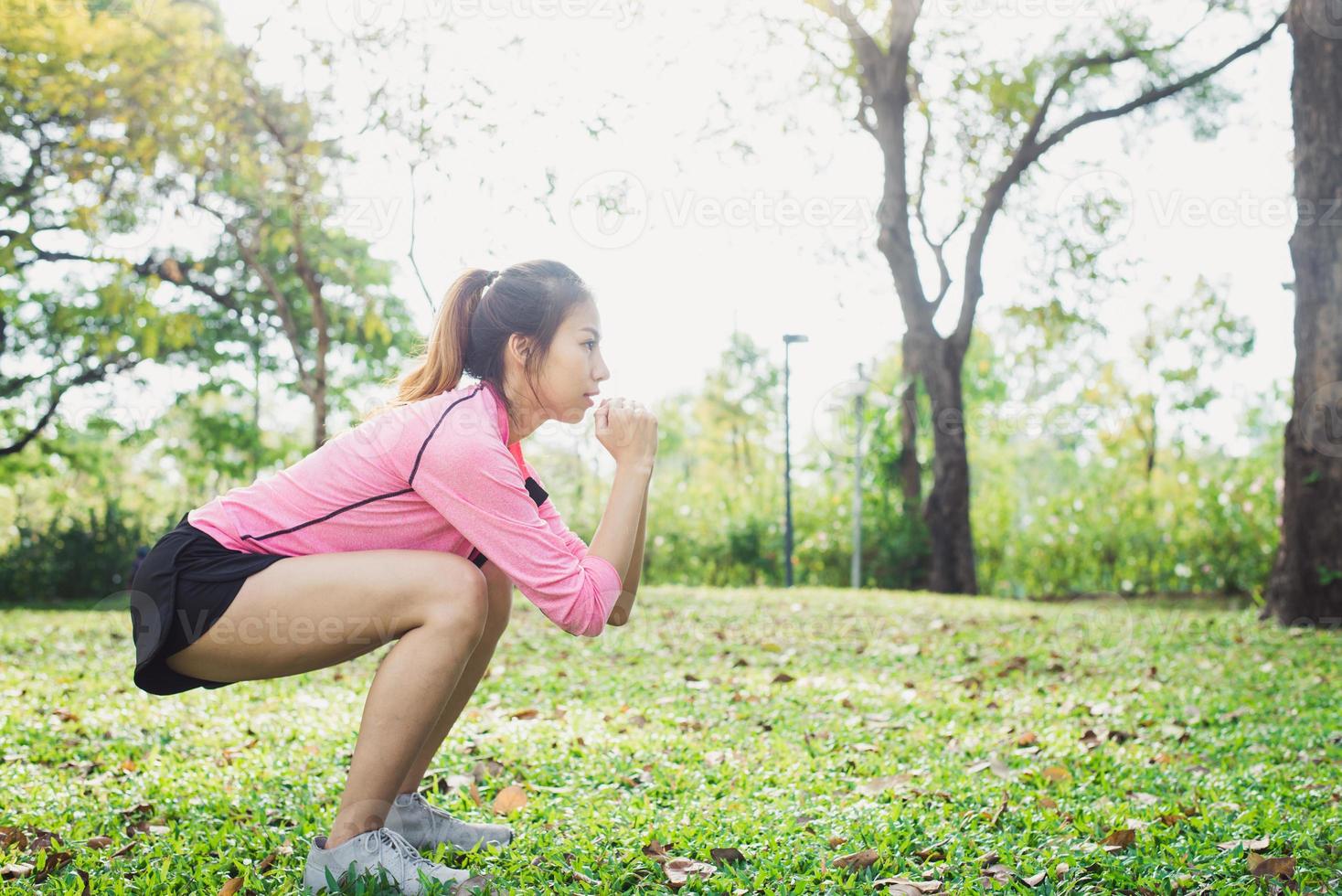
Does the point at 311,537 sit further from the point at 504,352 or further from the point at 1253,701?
the point at 1253,701

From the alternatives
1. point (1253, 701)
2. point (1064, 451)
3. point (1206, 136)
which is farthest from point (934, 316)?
point (1064, 451)

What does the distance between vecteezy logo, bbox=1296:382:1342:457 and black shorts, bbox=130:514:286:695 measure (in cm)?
722

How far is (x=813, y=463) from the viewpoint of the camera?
46.6 ft

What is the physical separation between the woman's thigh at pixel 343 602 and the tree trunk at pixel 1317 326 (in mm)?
6945

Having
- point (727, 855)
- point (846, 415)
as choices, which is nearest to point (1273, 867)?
point (727, 855)

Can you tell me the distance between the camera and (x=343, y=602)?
2.15 metres

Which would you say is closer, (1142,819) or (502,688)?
(1142,819)

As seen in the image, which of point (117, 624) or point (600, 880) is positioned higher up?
point (600, 880)

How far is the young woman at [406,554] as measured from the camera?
2137 mm

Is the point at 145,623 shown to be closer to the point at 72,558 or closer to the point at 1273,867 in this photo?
the point at 1273,867

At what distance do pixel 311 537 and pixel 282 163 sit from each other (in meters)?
8.11

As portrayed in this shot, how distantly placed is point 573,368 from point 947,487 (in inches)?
394

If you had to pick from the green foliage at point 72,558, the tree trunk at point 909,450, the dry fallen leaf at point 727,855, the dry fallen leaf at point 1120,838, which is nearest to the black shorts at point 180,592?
the dry fallen leaf at point 727,855

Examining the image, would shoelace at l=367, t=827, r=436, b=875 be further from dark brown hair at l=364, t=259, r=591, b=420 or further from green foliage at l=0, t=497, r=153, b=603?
green foliage at l=0, t=497, r=153, b=603
